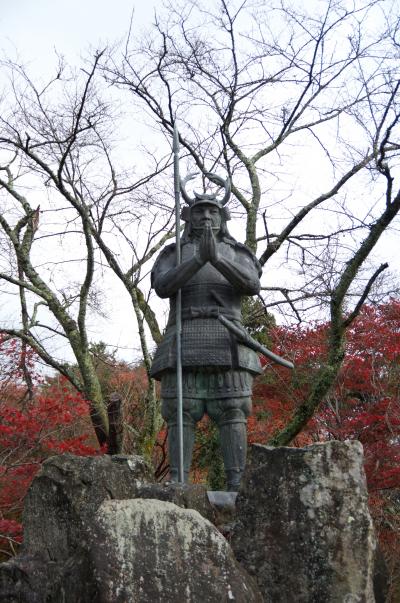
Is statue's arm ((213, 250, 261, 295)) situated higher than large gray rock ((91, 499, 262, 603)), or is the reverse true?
statue's arm ((213, 250, 261, 295))

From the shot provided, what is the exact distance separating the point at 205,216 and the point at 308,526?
2636mm

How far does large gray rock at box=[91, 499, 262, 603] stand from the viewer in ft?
7.85

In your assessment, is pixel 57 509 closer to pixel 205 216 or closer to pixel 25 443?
pixel 205 216

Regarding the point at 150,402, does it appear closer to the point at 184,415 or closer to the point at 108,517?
the point at 184,415

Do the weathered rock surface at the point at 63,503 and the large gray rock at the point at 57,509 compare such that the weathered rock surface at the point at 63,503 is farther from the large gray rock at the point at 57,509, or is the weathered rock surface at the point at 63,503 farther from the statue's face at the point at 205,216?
the statue's face at the point at 205,216

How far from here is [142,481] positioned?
3715 mm

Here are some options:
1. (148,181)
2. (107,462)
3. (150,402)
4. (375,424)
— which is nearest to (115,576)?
(107,462)

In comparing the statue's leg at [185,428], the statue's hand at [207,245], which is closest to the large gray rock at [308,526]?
the statue's leg at [185,428]

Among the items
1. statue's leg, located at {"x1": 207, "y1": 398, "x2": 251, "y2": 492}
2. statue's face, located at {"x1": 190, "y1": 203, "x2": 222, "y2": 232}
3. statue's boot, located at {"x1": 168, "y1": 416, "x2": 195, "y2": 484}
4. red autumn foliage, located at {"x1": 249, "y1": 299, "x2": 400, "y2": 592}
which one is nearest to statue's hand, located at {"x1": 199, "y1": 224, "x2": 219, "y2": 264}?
statue's face, located at {"x1": 190, "y1": 203, "x2": 222, "y2": 232}

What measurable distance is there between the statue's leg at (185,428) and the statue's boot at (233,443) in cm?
18

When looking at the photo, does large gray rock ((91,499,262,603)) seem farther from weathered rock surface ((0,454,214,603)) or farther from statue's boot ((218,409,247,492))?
statue's boot ((218,409,247,492))

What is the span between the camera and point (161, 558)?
2.47 m

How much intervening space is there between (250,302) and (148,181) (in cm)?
289

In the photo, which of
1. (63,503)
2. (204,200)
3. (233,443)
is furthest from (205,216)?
(63,503)
